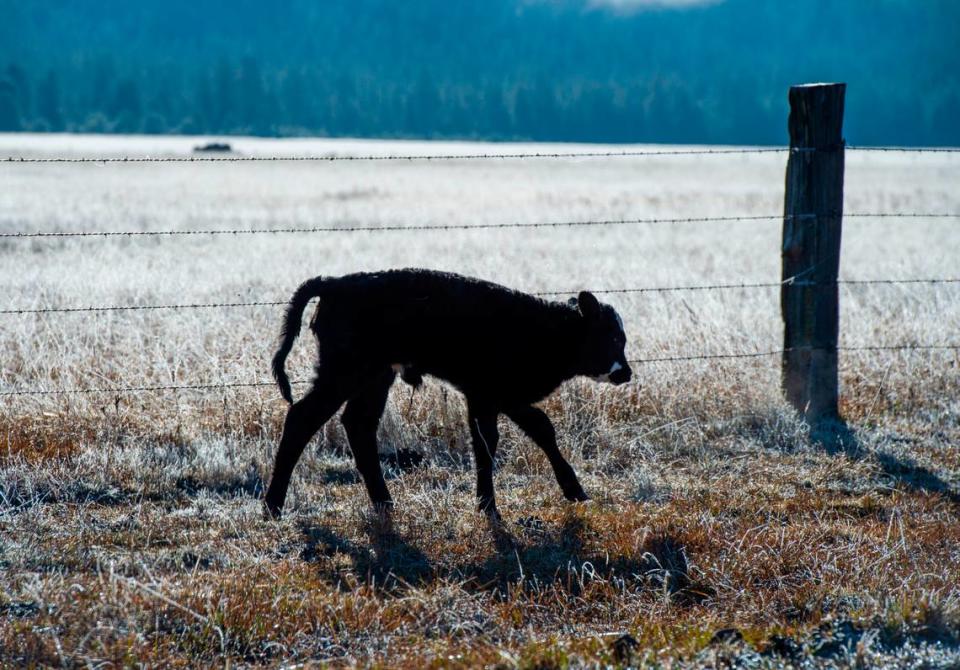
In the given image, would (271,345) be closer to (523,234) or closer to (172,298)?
(172,298)

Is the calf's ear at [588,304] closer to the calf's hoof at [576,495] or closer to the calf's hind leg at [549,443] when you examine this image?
the calf's hind leg at [549,443]

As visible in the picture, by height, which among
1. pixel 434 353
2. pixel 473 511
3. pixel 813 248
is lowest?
pixel 473 511

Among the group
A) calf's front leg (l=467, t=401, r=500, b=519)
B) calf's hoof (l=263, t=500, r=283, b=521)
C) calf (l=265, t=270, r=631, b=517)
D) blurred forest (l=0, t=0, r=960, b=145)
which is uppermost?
blurred forest (l=0, t=0, r=960, b=145)

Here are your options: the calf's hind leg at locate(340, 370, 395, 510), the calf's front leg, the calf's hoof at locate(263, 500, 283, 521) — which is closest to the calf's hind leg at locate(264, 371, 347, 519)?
the calf's hoof at locate(263, 500, 283, 521)

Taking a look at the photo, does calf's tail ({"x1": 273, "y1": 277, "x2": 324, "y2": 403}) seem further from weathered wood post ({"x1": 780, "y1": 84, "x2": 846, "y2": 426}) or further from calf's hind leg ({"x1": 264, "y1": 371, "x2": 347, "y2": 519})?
weathered wood post ({"x1": 780, "y1": 84, "x2": 846, "y2": 426})

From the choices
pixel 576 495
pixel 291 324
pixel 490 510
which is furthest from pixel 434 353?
pixel 576 495

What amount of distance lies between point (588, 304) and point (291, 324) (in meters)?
1.74

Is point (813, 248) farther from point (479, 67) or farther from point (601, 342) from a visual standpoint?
point (479, 67)

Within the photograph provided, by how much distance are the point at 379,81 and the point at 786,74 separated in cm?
5625

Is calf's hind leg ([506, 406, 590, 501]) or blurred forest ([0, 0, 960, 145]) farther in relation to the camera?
blurred forest ([0, 0, 960, 145])

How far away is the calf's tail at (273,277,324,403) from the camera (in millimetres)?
5492

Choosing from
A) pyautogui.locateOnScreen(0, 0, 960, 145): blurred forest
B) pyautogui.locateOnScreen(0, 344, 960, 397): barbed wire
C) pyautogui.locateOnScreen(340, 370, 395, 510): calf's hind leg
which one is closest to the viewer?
pyautogui.locateOnScreen(340, 370, 395, 510): calf's hind leg

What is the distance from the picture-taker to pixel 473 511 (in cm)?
557

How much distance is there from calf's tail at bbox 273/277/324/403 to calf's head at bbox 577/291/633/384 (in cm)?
159
